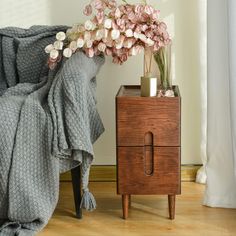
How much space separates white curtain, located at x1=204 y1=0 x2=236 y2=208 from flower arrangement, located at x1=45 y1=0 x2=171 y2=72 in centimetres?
23

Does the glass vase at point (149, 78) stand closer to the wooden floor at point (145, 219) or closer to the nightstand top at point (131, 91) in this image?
the nightstand top at point (131, 91)

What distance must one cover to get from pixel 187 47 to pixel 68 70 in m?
0.85

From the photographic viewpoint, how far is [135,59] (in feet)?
9.76

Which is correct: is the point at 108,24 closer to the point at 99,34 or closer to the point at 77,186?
the point at 99,34

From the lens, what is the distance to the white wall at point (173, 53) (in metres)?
2.90

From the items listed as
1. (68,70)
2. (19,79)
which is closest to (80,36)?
(68,70)

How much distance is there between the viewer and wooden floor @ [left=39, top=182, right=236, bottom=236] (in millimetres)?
2324

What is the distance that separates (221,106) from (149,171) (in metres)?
0.44

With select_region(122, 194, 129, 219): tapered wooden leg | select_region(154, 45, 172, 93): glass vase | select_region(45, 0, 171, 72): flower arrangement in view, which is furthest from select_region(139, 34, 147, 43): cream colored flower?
select_region(122, 194, 129, 219): tapered wooden leg

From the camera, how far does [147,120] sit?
2369 millimetres

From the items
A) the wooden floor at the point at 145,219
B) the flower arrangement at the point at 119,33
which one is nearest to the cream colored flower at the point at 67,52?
the flower arrangement at the point at 119,33

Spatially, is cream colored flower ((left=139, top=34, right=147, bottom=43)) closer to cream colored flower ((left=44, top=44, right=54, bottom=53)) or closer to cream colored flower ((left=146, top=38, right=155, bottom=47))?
cream colored flower ((left=146, top=38, right=155, bottom=47))

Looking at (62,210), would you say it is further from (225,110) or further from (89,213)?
(225,110)

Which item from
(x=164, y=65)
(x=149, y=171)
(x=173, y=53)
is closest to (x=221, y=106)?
(x=164, y=65)
